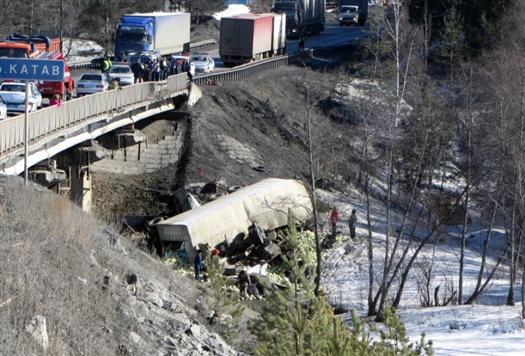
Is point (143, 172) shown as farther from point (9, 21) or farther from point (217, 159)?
point (9, 21)

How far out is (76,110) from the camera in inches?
1141

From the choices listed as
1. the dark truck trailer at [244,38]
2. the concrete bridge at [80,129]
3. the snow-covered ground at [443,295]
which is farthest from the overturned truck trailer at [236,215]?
the dark truck trailer at [244,38]

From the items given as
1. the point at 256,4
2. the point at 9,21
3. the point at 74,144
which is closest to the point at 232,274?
the point at 74,144

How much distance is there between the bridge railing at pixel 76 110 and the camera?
76.1 feet

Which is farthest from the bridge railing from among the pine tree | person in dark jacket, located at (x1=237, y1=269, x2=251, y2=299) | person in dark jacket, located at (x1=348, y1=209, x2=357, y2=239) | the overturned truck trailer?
the pine tree

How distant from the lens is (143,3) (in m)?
75.8

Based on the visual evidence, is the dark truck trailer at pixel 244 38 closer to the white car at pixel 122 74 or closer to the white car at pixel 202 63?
the white car at pixel 202 63

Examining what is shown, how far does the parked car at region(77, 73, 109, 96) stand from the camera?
126 ft

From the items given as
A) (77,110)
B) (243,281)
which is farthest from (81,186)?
(243,281)

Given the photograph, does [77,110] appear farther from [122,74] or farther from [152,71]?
[152,71]

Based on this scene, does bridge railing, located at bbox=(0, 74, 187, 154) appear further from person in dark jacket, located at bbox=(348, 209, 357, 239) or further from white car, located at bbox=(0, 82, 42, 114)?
person in dark jacket, located at bbox=(348, 209, 357, 239)

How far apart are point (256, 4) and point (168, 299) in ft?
317

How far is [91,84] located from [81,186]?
21.1ft

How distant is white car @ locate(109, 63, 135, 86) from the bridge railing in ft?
10.3
